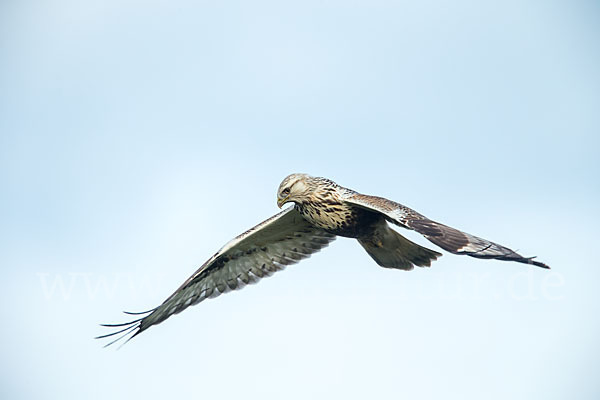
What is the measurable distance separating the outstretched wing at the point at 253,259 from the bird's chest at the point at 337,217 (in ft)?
2.60

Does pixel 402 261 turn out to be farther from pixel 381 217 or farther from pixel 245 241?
pixel 245 241

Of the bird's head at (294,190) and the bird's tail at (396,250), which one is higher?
the bird's head at (294,190)

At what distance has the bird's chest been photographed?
9773 mm

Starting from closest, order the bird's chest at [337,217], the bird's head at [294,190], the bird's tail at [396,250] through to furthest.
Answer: the bird's chest at [337,217] → the bird's head at [294,190] → the bird's tail at [396,250]

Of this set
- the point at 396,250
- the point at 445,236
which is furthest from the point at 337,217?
the point at 445,236

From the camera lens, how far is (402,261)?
10469mm

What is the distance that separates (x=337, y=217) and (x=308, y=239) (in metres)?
1.60

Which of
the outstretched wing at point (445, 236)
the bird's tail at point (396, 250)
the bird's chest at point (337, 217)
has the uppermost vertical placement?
the bird's chest at point (337, 217)

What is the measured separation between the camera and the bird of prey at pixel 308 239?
337 inches

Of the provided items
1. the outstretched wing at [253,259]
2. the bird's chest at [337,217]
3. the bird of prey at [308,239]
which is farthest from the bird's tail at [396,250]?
the outstretched wing at [253,259]

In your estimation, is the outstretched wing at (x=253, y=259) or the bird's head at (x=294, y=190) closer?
the bird's head at (x=294, y=190)

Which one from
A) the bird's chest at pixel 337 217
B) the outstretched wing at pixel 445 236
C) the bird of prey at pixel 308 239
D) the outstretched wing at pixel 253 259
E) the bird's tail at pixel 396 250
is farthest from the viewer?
the outstretched wing at pixel 253 259

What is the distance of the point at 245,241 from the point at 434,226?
370 cm

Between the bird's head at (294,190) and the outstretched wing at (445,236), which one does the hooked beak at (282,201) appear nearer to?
the bird's head at (294,190)
